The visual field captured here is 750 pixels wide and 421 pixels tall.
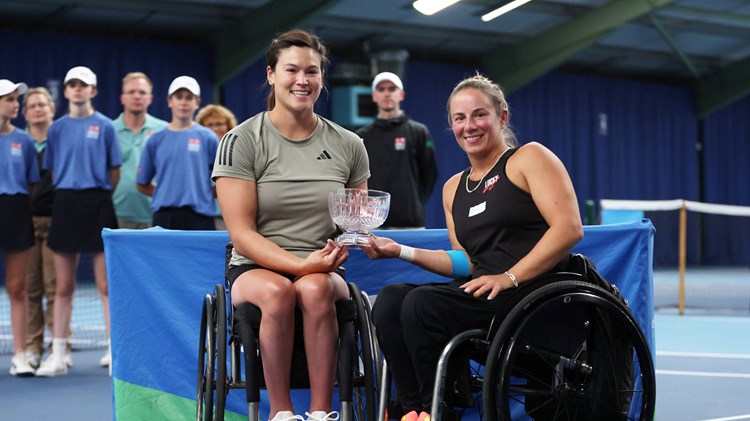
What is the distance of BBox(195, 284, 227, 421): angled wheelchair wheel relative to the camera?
2.64m

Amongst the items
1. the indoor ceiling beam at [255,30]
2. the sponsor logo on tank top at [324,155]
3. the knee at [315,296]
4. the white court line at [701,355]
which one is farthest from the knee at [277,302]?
the indoor ceiling beam at [255,30]

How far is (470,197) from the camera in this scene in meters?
2.92

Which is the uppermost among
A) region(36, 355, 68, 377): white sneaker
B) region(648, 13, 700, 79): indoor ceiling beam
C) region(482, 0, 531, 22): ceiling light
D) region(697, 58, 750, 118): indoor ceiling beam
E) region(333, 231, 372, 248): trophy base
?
region(482, 0, 531, 22): ceiling light

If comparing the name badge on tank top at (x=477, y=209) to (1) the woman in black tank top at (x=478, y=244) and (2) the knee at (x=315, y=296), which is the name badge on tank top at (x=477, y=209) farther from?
(2) the knee at (x=315, y=296)

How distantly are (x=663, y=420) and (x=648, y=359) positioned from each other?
1326 mm

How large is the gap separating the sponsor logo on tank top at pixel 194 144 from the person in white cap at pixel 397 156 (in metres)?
1.00

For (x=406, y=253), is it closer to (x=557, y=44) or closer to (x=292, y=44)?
(x=292, y=44)

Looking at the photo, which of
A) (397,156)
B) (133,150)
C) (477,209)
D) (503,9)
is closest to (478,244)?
(477,209)

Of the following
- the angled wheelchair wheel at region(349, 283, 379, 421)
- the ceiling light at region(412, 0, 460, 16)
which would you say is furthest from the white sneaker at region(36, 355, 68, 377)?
the ceiling light at region(412, 0, 460, 16)

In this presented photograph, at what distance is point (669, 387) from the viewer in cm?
470

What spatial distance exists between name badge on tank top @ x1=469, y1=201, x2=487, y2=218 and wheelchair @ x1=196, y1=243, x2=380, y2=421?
400 mm

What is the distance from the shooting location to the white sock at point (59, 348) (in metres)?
5.09

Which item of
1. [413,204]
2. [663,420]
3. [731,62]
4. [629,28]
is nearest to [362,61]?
[629,28]

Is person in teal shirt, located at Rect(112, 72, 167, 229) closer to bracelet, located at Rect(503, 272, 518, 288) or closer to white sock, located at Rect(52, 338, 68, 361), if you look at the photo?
white sock, located at Rect(52, 338, 68, 361)
